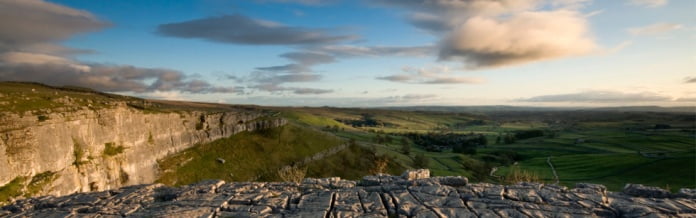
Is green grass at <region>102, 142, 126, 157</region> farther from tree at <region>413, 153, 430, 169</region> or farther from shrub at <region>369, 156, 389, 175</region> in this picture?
tree at <region>413, 153, 430, 169</region>

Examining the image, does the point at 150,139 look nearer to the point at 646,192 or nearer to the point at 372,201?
the point at 372,201

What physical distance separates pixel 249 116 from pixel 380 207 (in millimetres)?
84036

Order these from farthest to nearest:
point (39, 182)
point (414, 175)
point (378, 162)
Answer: point (378, 162) → point (39, 182) → point (414, 175)

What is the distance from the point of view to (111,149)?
46438mm

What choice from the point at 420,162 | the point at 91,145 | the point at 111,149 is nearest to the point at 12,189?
the point at 91,145

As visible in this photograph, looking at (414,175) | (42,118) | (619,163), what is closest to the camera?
(414,175)

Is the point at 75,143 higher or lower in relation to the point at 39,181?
higher

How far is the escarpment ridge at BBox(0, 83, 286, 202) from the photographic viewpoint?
31.7m

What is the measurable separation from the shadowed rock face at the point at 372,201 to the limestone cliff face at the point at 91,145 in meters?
17.8

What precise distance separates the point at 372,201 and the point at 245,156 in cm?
6103

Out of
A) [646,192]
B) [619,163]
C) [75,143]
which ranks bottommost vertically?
[619,163]

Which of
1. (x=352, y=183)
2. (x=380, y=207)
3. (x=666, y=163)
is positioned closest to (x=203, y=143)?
(x=352, y=183)

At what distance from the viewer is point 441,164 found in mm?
124062

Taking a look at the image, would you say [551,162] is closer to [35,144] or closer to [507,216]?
[507,216]
